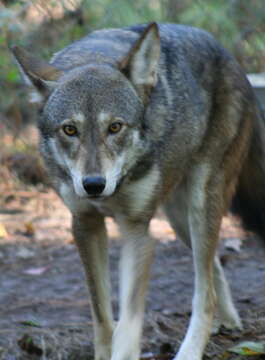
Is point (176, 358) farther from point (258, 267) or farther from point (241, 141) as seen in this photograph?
point (258, 267)

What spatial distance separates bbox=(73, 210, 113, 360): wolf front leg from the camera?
4246mm

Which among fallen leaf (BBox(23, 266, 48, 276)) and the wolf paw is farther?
fallen leaf (BBox(23, 266, 48, 276))

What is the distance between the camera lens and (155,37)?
390 centimetres

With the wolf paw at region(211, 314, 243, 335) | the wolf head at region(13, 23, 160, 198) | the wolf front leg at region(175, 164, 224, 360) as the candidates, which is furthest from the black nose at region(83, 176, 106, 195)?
the wolf paw at region(211, 314, 243, 335)

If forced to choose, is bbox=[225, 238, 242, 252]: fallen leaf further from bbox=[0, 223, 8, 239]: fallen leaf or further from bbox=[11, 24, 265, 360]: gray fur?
bbox=[0, 223, 8, 239]: fallen leaf

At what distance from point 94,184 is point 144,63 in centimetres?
77

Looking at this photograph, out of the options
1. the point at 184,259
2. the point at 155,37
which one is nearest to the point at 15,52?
the point at 155,37

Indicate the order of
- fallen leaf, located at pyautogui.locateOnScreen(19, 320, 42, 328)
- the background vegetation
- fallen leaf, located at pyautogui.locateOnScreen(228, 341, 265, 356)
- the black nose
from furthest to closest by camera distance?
the background vegetation
fallen leaf, located at pyautogui.locateOnScreen(19, 320, 42, 328)
fallen leaf, located at pyautogui.locateOnScreen(228, 341, 265, 356)
the black nose

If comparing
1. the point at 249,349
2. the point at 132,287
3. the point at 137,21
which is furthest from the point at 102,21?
the point at 249,349

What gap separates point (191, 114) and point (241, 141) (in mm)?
467

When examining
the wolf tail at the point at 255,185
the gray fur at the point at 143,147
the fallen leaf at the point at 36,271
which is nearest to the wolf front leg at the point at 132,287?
the gray fur at the point at 143,147

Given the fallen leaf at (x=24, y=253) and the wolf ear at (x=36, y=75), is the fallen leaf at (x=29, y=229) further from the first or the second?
the wolf ear at (x=36, y=75)

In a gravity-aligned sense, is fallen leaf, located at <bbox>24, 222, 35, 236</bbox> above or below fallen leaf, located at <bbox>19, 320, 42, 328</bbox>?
below

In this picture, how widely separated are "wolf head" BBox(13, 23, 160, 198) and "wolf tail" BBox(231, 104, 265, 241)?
1155mm
